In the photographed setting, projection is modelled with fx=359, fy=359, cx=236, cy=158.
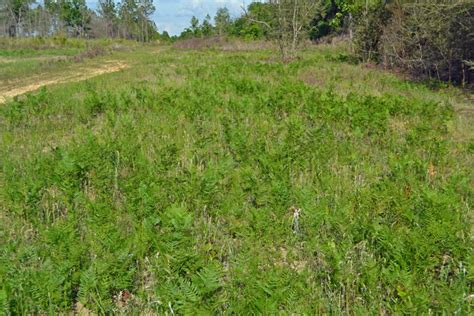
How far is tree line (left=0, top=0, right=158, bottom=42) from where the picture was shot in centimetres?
8119

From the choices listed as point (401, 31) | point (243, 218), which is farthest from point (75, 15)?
point (243, 218)

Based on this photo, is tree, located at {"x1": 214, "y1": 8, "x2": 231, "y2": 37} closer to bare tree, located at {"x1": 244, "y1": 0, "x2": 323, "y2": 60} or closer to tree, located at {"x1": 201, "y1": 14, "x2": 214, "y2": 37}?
tree, located at {"x1": 201, "y1": 14, "x2": 214, "y2": 37}

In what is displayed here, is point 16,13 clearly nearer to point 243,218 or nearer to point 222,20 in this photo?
point 222,20

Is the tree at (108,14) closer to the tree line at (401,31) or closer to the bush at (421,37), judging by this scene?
the tree line at (401,31)

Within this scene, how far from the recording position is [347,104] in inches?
272

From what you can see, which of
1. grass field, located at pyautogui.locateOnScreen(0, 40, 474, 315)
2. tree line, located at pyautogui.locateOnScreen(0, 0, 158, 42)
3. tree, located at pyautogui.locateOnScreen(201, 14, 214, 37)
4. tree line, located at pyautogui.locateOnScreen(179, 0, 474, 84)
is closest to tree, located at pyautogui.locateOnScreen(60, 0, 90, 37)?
tree line, located at pyautogui.locateOnScreen(0, 0, 158, 42)

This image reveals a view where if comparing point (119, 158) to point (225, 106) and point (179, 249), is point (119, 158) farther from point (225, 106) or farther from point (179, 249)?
point (225, 106)

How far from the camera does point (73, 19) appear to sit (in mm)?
81875

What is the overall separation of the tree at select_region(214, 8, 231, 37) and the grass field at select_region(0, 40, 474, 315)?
63.0 meters

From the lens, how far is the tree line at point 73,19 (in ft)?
266

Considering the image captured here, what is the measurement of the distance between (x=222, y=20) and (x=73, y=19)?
3835 cm

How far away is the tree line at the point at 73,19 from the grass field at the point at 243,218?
82806 mm

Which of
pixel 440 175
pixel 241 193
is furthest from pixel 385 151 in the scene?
pixel 241 193

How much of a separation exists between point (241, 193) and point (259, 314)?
5.93 feet
